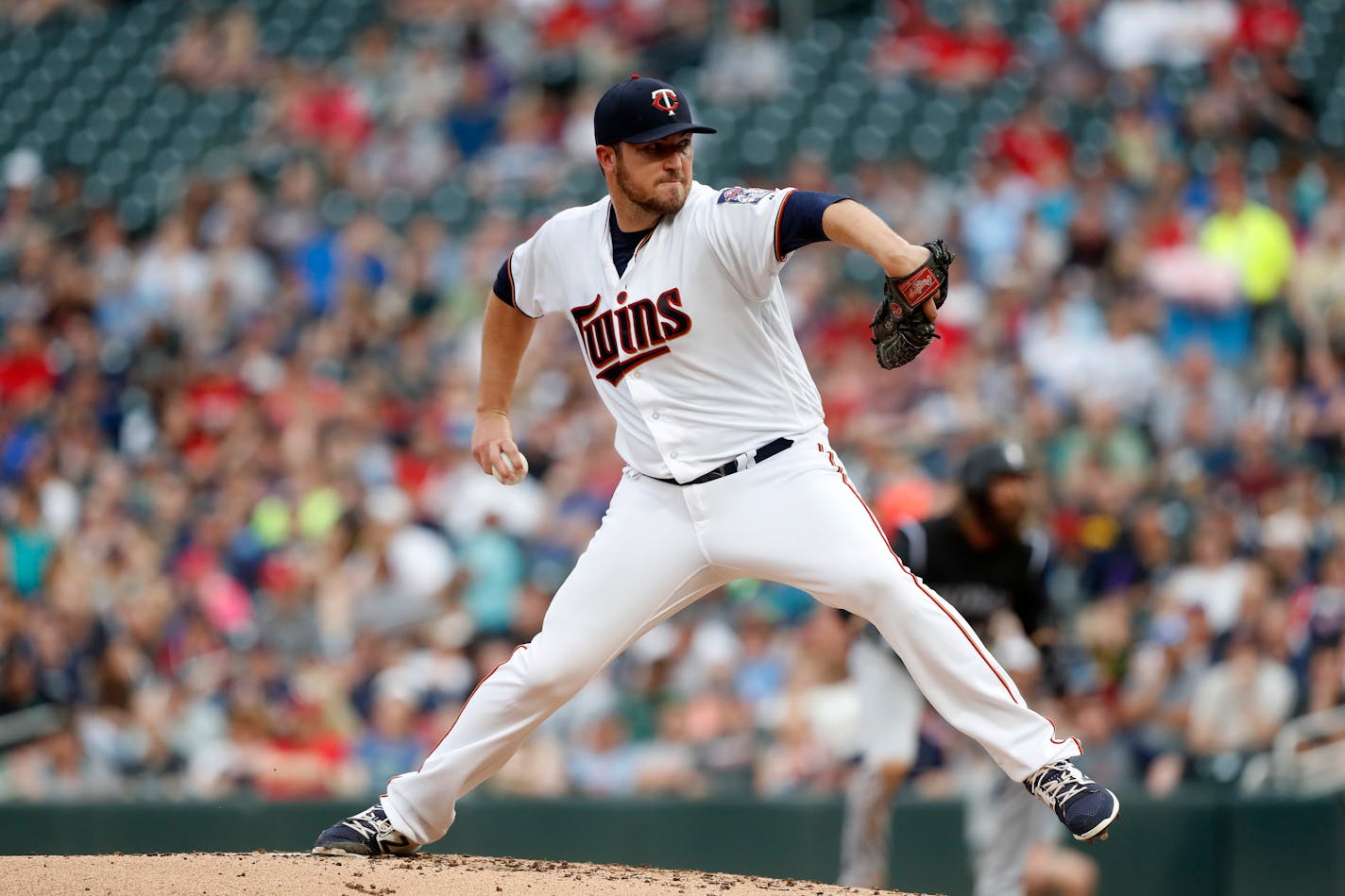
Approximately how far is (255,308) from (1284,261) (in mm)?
6381

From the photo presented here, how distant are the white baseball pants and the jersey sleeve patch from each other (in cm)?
63

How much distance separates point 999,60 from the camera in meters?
12.2

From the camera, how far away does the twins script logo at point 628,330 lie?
440cm

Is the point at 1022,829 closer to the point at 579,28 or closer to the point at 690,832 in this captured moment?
the point at 690,832

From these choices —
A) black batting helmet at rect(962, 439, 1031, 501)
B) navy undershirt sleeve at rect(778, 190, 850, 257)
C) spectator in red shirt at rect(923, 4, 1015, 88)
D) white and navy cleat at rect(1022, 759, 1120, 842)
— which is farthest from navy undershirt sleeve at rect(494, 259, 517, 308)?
spectator in red shirt at rect(923, 4, 1015, 88)

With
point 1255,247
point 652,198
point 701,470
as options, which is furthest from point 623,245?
point 1255,247

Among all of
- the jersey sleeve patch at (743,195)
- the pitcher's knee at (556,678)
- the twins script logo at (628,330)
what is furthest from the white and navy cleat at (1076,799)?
the jersey sleeve patch at (743,195)

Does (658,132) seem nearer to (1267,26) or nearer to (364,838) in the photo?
(364,838)

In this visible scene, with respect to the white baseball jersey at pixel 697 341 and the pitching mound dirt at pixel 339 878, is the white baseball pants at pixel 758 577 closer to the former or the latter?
the white baseball jersey at pixel 697 341

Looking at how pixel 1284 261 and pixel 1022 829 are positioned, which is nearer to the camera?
pixel 1022 829

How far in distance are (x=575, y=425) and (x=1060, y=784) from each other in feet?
20.5

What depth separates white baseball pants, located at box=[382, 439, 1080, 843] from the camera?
14.2ft

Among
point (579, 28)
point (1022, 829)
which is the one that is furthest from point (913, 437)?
point (579, 28)

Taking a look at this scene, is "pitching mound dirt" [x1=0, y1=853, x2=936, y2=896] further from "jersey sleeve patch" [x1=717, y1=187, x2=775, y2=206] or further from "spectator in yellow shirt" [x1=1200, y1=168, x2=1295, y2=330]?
"spectator in yellow shirt" [x1=1200, y1=168, x2=1295, y2=330]
